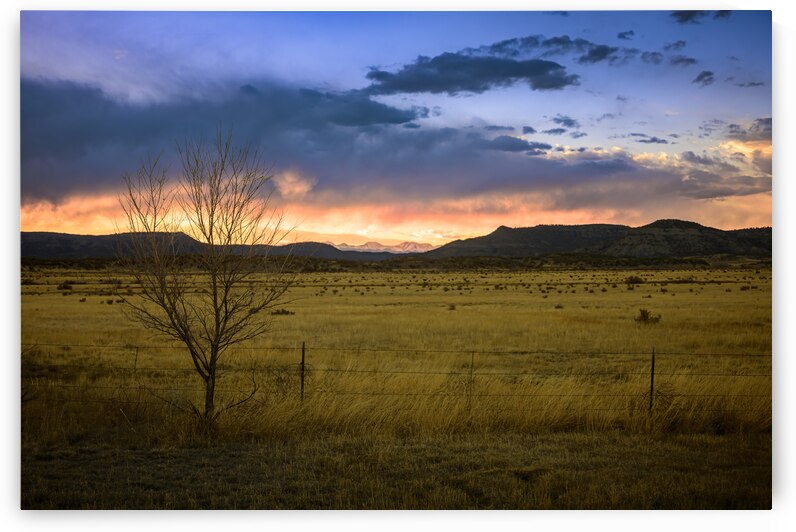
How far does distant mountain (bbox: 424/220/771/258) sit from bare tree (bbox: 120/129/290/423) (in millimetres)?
7480

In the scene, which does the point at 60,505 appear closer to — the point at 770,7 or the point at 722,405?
the point at 722,405

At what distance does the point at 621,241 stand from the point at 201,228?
41.7m

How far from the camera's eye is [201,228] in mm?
7848

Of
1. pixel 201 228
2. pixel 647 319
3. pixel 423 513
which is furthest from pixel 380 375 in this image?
pixel 647 319

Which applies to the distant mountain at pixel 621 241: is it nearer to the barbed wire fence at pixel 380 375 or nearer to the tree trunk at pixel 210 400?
the barbed wire fence at pixel 380 375

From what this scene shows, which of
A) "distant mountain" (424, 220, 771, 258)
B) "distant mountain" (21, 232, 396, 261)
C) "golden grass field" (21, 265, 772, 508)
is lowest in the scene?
"golden grass field" (21, 265, 772, 508)

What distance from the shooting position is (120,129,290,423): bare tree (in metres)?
7.80

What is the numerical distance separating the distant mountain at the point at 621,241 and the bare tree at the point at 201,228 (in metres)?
7.48

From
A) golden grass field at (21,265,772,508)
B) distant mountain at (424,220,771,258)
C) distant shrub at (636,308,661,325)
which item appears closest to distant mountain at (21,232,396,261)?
golden grass field at (21,265,772,508)

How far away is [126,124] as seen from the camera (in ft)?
32.7

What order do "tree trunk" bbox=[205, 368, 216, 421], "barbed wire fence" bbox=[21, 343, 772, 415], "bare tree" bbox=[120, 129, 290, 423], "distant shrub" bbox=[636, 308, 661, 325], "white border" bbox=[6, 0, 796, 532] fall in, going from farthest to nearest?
"distant shrub" bbox=[636, 308, 661, 325]
"barbed wire fence" bbox=[21, 343, 772, 415]
"tree trunk" bbox=[205, 368, 216, 421]
"bare tree" bbox=[120, 129, 290, 423]
"white border" bbox=[6, 0, 796, 532]

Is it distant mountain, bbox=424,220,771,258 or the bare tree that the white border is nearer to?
distant mountain, bbox=424,220,771,258

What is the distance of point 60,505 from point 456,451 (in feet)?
16.0

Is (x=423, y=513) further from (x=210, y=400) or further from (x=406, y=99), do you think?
(x=406, y=99)
